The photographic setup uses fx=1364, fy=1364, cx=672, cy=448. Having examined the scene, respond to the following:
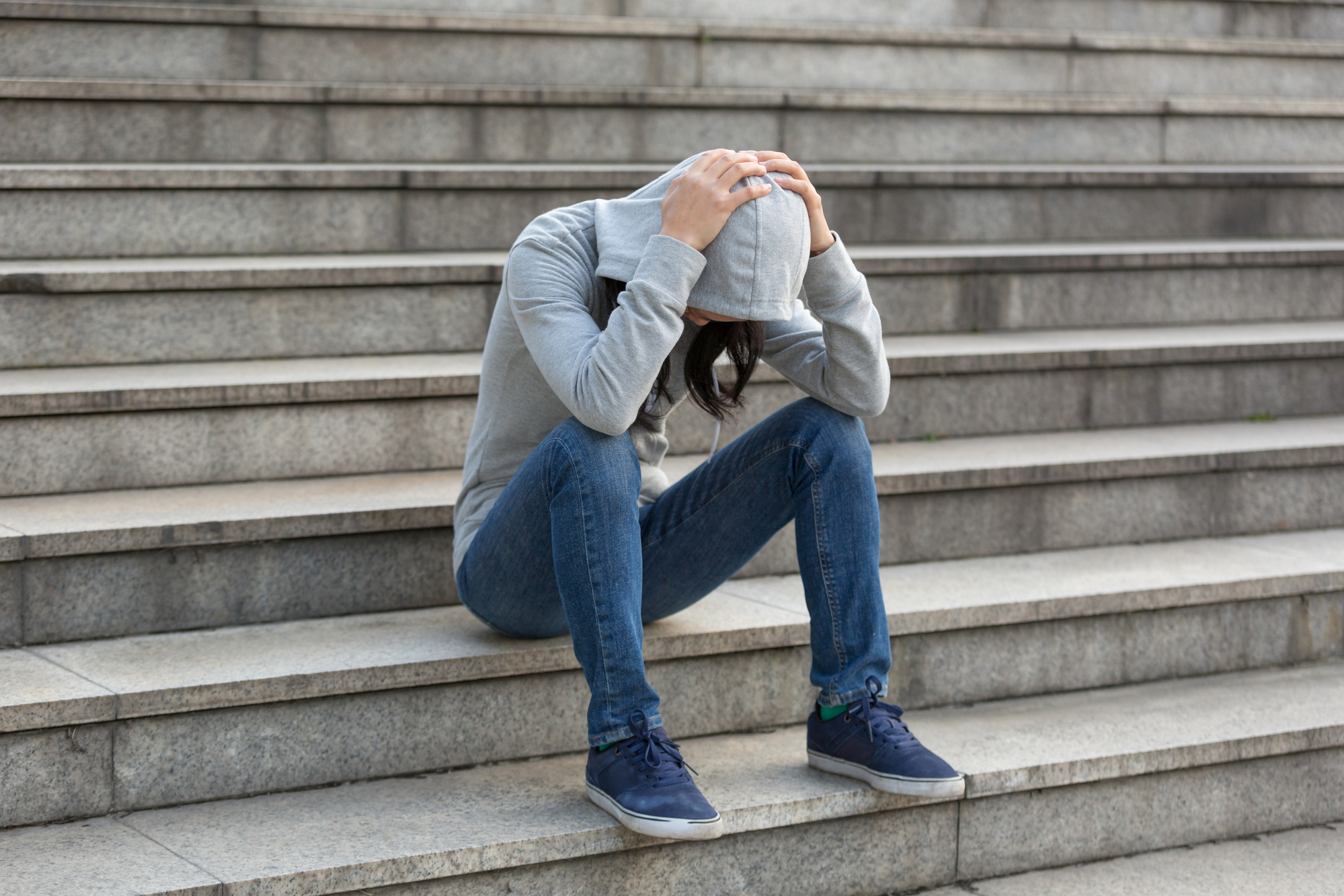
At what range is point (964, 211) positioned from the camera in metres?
4.20

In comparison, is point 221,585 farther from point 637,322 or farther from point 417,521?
point 637,322

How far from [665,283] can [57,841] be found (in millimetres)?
1228

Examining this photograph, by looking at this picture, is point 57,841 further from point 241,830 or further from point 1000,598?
point 1000,598

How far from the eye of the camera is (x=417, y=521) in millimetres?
2600

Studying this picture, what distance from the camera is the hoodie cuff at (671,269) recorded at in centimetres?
198

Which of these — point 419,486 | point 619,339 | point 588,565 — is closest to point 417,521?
point 419,486

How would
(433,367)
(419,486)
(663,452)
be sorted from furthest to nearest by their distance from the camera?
(433,367) → (419,486) → (663,452)

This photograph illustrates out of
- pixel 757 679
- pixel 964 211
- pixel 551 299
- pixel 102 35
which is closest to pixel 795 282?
pixel 551 299

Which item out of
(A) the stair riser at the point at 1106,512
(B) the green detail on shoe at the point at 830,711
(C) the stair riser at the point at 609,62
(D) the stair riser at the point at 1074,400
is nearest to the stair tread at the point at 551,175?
(C) the stair riser at the point at 609,62

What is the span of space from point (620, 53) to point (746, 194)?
2.67 m

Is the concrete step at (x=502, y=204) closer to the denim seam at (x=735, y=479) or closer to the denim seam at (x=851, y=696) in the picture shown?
the denim seam at (x=735, y=479)

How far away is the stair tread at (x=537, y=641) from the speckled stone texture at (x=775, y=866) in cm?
38

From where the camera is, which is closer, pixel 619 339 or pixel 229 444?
pixel 619 339

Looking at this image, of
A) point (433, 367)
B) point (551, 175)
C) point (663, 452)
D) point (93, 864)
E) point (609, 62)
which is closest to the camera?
point (93, 864)
